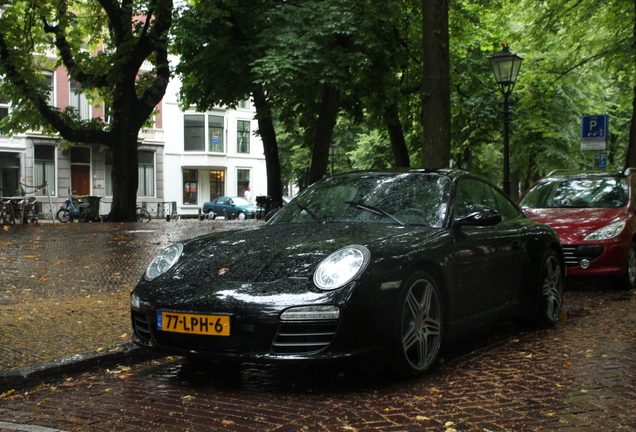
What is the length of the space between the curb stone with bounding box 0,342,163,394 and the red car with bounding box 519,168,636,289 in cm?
573

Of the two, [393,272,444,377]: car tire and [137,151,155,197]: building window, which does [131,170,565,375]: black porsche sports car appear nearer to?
[393,272,444,377]: car tire

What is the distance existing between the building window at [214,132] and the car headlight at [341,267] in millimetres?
43954

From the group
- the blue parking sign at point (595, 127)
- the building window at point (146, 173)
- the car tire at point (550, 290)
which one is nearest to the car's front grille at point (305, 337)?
the car tire at point (550, 290)

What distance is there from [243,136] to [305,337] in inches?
1815

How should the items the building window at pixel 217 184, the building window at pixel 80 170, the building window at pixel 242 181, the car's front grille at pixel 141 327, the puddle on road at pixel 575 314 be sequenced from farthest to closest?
the building window at pixel 242 181 → the building window at pixel 217 184 → the building window at pixel 80 170 → the puddle on road at pixel 575 314 → the car's front grille at pixel 141 327

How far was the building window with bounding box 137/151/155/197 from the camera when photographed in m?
43.4

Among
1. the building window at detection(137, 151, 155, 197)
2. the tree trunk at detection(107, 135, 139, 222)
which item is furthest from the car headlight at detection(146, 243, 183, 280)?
the building window at detection(137, 151, 155, 197)

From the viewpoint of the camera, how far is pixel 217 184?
159 ft

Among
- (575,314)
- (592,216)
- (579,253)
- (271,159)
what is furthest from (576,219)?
(271,159)

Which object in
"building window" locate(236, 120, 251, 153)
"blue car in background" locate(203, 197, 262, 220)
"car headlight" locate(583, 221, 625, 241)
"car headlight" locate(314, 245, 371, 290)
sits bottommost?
"blue car in background" locate(203, 197, 262, 220)

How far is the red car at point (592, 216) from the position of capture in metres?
8.83

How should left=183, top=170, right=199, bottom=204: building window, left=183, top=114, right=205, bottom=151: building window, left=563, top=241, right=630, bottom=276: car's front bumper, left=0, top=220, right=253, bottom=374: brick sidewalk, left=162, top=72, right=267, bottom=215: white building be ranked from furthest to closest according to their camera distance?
left=183, top=170, right=199, bottom=204: building window < left=183, top=114, right=205, bottom=151: building window < left=162, top=72, right=267, bottom=215: white building < left=563, top=241, right=630, bottom=276: car's front bumper < left=0, top=220, right=253, bottom=374: brick sidewalk

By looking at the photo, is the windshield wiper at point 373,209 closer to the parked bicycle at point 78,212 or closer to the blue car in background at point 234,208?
the parked bicycle at point 78,212

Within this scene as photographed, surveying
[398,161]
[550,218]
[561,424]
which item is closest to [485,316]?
[561,424]
